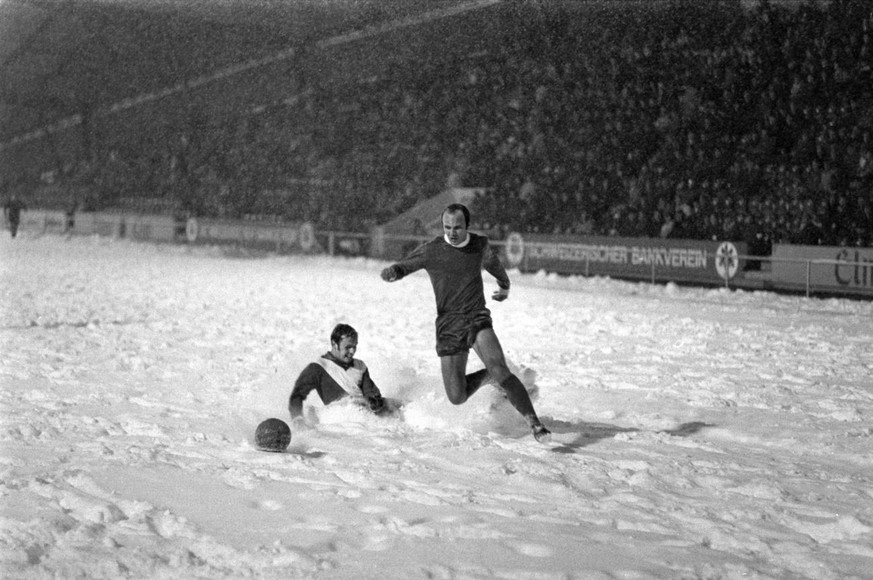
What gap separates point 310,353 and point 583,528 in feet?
21.7

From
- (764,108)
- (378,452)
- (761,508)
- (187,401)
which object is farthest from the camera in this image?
(764,108)

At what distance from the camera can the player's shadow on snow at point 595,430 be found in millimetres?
7605

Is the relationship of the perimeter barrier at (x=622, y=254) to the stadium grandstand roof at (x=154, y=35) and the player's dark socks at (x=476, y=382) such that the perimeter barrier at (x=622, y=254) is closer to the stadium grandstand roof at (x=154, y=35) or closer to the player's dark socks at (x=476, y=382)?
the stadium grandstand roof at (x=154, y=35)

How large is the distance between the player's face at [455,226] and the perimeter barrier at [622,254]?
1491 cm

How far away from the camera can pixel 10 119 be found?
4825 centimetres

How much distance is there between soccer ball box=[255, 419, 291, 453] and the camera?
6.71m

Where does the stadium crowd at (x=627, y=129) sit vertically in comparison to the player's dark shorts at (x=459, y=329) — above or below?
above

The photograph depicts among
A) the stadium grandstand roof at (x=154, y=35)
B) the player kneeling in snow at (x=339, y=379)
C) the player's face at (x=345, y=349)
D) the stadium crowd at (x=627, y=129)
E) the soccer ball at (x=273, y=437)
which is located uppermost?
the stadium grandstand roof at (x=154, y=35)

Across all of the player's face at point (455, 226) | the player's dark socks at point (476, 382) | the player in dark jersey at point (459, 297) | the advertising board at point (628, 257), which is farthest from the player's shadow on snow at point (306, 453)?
the advertising board at point (628, 257)

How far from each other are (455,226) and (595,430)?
6.93 feet

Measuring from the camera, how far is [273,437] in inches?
264

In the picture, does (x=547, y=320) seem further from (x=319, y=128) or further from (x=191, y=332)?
(x=319, y=128)

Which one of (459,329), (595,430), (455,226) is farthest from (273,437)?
(595,430)

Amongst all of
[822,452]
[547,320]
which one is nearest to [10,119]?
[547,320]
